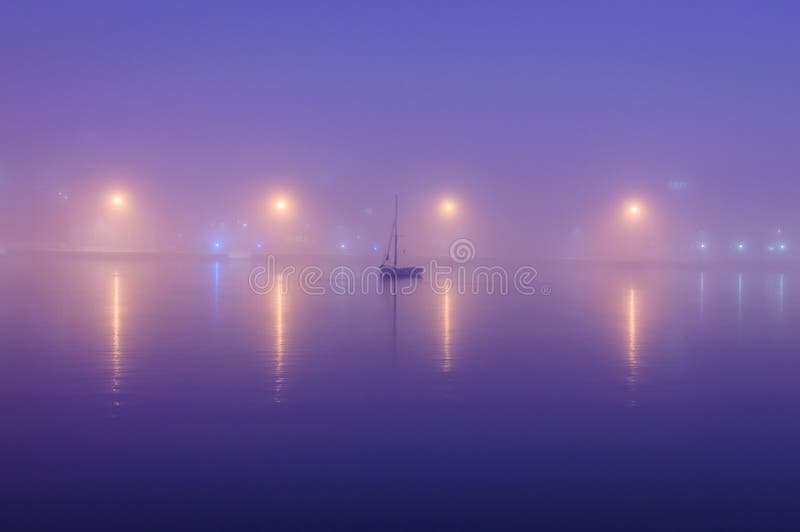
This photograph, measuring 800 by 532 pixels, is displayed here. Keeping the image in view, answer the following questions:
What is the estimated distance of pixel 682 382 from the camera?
10.5 m

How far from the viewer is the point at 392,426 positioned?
309 inches

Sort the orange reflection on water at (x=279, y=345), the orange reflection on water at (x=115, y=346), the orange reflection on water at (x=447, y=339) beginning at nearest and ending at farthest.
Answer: the orange reflection on water at (x=279, y=345)
the orange reflection on water at (x=115, y=346)
the orange reflection on water at (x=447, y=339)

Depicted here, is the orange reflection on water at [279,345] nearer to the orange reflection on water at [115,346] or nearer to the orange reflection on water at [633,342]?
the orange reflection on water at [115,346]

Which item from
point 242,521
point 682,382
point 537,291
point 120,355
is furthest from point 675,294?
point 242,521

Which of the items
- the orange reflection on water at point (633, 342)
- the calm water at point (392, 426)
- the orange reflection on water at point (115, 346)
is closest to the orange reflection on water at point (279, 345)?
the calm water at point (392, 426)

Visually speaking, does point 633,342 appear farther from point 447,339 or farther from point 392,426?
point 392,426

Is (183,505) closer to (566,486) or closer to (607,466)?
(566,486)

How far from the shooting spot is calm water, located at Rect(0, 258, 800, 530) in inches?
223

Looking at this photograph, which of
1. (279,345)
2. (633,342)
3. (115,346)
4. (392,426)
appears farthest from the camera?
(633,342)

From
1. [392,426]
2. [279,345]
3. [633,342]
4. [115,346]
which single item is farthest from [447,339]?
[392,426]

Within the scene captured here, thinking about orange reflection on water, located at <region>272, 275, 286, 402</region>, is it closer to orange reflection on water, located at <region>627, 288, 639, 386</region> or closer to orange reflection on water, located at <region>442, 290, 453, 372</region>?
orange reflection on water, located at <region>442, 290, 453, 372</region>

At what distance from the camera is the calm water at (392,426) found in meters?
5.66

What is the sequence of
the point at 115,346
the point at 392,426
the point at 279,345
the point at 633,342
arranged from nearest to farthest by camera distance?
the point at 392,426, the point at 115,346, the point at 279,345, the point at 633,342

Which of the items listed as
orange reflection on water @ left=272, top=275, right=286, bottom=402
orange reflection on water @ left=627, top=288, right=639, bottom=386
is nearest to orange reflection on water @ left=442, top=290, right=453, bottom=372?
orange reflection on water @ left=272, top=275, right=286, bottom=402
